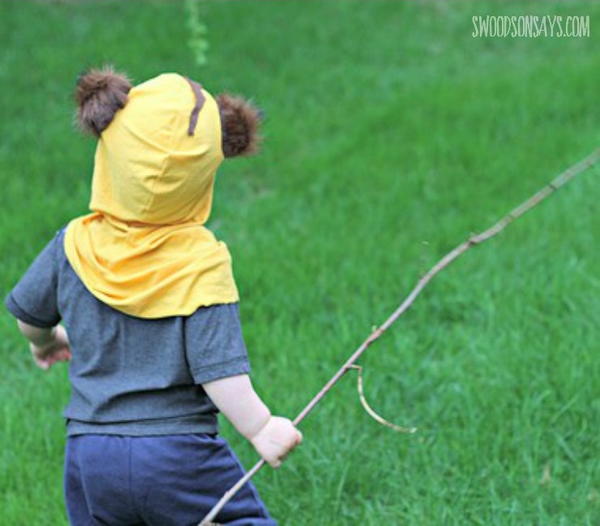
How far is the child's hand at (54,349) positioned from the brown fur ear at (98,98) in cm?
63

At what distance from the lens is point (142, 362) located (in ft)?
7.88

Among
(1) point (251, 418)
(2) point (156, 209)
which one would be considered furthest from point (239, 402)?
(2) point (156, 209)

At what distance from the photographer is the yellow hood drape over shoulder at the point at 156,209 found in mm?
2307

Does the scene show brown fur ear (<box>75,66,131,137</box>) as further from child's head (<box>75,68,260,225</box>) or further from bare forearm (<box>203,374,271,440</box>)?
bare forearm (<box>203,374,271,440</box>)

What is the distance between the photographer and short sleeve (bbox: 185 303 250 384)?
2.31m

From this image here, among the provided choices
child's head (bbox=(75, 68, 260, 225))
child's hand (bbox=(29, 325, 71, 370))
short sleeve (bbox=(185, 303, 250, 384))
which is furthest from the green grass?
child's head (bbox=(75, 68, 260, 225))

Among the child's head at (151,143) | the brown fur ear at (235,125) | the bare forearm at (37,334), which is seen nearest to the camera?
the child's head at (151,143)

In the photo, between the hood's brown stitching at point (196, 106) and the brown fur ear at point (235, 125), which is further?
the brown fur ear at point (235, 125)

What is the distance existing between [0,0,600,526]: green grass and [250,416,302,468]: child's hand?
752 millimetres

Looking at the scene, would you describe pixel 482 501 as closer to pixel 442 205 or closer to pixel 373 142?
pixel 442 205

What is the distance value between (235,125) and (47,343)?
30.5 inches

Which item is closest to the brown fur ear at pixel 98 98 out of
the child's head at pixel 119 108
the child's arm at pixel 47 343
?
the child's head at pixel 119 108

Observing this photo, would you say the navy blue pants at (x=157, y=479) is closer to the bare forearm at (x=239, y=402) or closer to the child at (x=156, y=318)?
the child at (x=156, y=318)

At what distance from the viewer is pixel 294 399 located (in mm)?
3578
